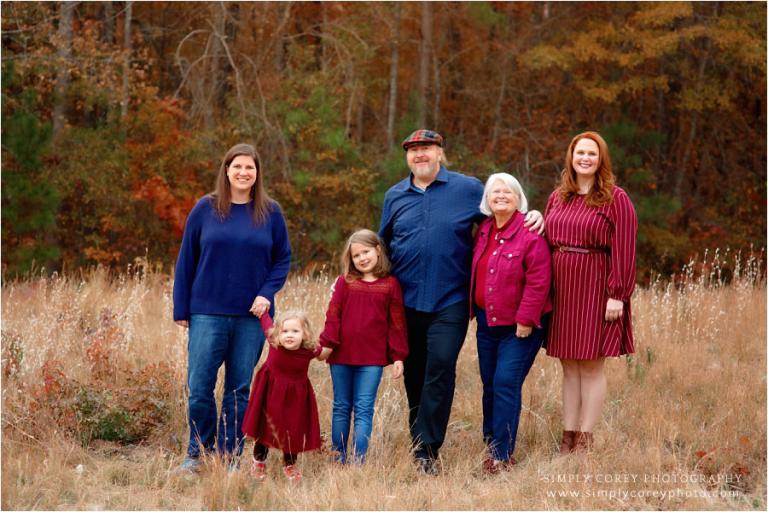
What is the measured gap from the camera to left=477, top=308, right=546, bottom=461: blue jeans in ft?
18.6

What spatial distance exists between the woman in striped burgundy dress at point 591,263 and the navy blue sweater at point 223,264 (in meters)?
1.79

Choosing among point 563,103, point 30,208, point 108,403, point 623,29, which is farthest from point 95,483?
point 563,103

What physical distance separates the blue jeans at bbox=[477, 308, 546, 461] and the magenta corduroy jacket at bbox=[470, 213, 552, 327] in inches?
6.2

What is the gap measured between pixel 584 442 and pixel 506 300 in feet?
3.54

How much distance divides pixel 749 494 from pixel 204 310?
3496 mm

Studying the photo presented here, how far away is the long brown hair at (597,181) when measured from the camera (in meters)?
5.63

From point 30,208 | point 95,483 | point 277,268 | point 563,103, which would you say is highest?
point 563,103

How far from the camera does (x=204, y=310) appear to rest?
18.4 ft

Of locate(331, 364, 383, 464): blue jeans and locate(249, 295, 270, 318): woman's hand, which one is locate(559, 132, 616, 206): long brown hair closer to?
locate(331, 364, 383, 464): blue jeans

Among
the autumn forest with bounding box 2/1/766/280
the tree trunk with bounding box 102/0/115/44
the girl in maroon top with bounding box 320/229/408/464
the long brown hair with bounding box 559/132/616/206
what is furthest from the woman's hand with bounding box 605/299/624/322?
the tree trunk with bounding box 102/0/115/44

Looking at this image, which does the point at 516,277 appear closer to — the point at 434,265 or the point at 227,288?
the point at 434,265

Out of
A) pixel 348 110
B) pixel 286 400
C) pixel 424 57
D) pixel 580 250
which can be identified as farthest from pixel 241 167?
pixel 424 57

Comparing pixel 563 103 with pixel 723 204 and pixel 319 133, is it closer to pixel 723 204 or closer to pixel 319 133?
pixel 723 204

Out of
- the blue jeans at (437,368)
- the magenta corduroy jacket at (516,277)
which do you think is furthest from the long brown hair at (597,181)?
the blue jeans at (437,368)
